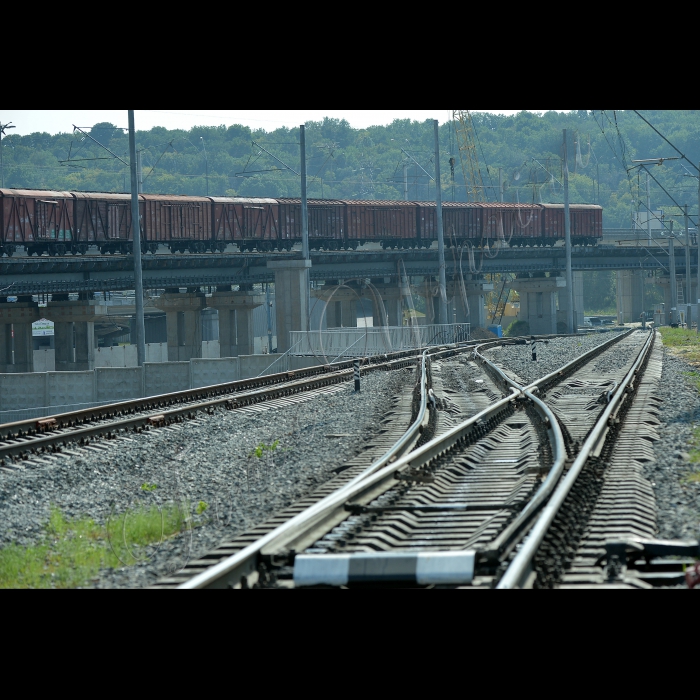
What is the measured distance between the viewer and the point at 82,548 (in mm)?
9125

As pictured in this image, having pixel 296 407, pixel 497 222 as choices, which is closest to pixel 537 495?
pixel 296 407

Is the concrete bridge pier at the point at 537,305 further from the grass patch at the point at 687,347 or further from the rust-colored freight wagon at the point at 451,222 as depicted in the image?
the grass patch at the point at 687,347

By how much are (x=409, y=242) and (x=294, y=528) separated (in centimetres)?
6305

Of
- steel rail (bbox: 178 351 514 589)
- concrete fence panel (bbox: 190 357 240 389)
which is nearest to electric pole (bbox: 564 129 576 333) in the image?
concrete fence panel (bbox: 190 357 240 389)

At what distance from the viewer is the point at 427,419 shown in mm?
15164

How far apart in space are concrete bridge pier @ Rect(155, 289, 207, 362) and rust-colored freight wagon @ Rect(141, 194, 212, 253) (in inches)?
279

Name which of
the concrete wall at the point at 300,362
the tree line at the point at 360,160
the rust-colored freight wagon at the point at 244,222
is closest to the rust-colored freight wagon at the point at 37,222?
the rust-colored freight wagon at the point at 244,222

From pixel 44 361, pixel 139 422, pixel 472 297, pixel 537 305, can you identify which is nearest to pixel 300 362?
pixel 139 422

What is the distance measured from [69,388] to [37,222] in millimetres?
18299

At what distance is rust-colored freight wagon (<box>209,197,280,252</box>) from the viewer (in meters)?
55.5

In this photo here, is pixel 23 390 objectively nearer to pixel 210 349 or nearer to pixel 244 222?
pixel 244 222
